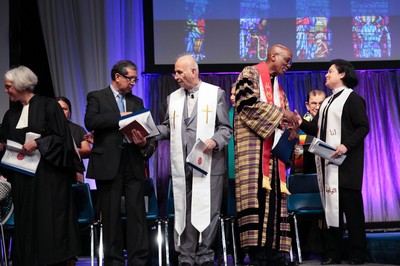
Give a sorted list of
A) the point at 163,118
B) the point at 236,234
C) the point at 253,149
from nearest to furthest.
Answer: the point at 253,149
the point at 163,118
the point at 236,234

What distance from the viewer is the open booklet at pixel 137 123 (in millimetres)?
5016

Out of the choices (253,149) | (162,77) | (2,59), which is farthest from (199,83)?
(2,59)

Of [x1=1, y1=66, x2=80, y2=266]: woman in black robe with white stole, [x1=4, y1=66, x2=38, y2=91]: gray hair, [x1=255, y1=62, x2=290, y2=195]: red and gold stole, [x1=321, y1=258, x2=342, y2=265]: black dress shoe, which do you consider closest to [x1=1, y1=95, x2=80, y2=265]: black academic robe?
[x1=1, y1=66, x2=80, y2=266]: woman in black robe with white stole

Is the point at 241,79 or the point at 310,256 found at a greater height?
the point at 241,79

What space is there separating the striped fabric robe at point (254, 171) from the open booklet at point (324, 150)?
0.46 metres

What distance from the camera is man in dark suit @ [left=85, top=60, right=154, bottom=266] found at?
513cm

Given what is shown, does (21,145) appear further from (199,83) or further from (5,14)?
(5,14)

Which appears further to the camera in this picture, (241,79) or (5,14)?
(5,14)

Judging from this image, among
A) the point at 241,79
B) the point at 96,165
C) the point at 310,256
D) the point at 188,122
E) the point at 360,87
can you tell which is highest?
the point at 360,87

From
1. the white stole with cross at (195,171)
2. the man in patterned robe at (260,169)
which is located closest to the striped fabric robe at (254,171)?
the man in patterned robe at (260,169)

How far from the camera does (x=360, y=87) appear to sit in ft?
29.1

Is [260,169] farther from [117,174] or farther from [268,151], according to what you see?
[117,174]

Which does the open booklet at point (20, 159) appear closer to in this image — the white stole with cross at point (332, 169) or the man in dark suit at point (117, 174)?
the man in dark suit at point (117, 174)

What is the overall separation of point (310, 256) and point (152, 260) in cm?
165
